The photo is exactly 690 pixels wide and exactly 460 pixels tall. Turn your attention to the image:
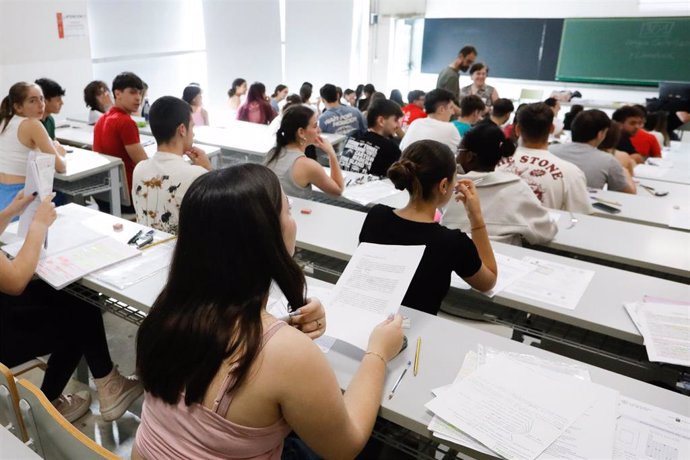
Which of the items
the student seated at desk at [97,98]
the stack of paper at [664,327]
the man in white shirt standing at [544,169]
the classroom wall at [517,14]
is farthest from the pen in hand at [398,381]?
the classroom wall at [517,14]

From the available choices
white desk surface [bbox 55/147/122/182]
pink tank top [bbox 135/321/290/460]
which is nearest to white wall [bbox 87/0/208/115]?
white desk surface [bbox 55/147/122/182]

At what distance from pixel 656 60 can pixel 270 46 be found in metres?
6.01

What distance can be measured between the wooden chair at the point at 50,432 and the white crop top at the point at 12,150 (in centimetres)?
251

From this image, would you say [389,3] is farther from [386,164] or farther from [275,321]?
[275,321]

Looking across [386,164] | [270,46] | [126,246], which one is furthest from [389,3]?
[126,246]

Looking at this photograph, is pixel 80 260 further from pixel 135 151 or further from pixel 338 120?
pixel 338 120

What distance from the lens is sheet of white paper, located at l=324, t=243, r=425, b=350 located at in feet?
4.58

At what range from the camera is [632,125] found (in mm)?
4762

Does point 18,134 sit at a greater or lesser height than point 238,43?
lesser

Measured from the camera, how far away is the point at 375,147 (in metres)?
3.65

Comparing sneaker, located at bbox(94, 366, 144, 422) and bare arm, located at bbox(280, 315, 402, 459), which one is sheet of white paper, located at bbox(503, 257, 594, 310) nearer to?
bare arm, located at bbox(280, 315, 402, 459)

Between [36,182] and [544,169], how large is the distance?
2387 mm

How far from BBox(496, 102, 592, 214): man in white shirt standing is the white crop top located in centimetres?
291

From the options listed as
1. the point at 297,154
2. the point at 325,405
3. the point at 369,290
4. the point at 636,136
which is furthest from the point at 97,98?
the point at 636,136
